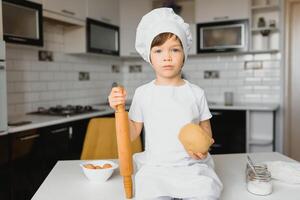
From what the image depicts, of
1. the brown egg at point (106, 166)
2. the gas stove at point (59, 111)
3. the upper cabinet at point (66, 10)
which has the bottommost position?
the brown egg at point (106, 166)

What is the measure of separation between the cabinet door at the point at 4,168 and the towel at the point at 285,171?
59.0 inches

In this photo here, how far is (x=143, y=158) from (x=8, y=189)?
1382mm

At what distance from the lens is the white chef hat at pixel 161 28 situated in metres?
0.94

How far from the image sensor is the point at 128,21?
12.5 ft

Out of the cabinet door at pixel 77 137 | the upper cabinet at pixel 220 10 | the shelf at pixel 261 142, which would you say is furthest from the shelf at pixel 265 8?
the cabinet door at pixel 77 137

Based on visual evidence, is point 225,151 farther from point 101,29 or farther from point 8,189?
point 8,189

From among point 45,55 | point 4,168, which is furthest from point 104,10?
point 4,168

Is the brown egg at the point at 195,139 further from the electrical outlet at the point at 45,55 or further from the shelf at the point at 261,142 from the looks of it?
the shelf at the point at 261,142

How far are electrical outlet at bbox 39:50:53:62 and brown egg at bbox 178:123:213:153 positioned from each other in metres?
2.36

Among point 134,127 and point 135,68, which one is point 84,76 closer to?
point 135,68

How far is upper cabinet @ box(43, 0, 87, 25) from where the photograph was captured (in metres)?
2.59

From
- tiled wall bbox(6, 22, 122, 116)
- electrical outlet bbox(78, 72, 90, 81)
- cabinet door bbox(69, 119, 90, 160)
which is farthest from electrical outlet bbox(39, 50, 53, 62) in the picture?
cabinet door bbox(69, 119, 90, 160)

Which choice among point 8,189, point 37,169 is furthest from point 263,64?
point 8,189

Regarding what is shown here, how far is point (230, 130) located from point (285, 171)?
7.24 feet
